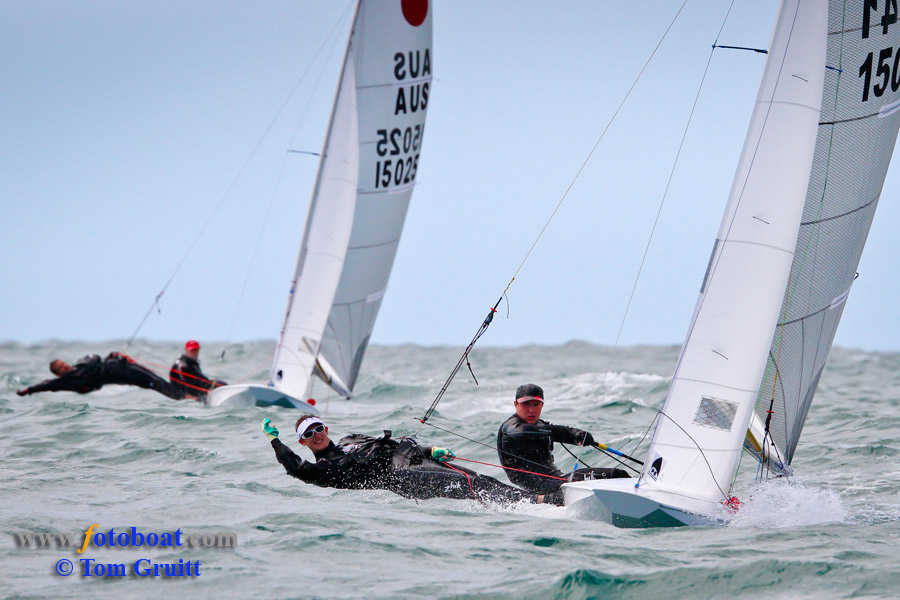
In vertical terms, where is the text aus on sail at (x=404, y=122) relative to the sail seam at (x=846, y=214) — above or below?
above

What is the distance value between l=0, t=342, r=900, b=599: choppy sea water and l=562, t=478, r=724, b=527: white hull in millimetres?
95

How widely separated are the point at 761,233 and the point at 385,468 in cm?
308

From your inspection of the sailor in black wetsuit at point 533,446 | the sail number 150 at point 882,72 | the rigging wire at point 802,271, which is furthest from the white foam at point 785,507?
the sail number 150 at point 882,72

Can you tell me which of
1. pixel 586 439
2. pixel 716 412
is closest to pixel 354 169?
pixel 586 439

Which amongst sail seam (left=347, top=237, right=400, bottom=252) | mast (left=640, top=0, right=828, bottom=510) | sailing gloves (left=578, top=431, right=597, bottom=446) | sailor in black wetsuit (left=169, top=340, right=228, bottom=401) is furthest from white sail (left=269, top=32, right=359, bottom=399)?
mast (left=640, top=0, right=828, bottom=510)

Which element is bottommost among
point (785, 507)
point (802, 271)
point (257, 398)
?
point (257, 398)

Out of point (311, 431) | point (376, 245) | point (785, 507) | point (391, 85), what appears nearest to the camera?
point (785, 507)

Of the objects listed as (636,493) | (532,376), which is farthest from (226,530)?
(532,376)

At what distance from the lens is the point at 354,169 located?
13.3 meters

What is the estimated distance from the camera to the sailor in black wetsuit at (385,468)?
22.5 ft

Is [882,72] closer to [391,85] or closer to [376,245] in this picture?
[391,85]

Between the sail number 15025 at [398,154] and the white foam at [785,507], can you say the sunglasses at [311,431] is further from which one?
the sail number 15025 at [398,154]

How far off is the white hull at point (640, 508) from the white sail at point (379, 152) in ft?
25.8

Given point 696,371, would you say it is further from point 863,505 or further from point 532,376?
point 532,376
